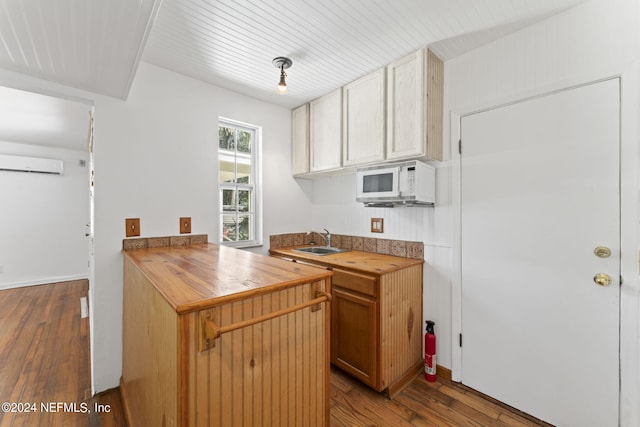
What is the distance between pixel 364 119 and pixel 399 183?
0.69 m

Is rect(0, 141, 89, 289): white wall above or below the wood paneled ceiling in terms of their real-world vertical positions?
below

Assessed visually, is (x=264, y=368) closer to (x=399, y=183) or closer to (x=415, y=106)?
(x=399, y=183)

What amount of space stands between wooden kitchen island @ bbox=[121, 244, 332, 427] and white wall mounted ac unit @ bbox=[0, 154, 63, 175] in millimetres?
4834

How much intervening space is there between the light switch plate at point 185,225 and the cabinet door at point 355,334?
1343 millimetres

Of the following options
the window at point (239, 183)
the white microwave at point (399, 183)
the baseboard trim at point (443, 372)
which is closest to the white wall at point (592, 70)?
the white microwave at point (399, 183)

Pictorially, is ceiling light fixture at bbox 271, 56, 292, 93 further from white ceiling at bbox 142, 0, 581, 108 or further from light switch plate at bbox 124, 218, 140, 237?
light switch plate at bbox 124, 218, 140, 237

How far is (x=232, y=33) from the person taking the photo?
175 centimetres

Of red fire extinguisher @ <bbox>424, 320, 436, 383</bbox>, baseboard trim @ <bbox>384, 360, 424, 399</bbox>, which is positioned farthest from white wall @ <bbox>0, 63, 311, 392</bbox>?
red fire extinguisher @ <bbox>424, 320, 436, 383</bbox>

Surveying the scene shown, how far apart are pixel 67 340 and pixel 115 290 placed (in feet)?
4.59

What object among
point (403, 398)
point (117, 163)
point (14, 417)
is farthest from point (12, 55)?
point (403, 398)

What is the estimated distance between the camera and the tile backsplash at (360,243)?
235 centimetres

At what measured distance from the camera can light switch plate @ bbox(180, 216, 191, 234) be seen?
228 centimetres

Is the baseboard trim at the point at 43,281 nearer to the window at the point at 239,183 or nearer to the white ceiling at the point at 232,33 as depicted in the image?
the window at the point at 239,183

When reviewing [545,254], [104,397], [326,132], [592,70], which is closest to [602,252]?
[545,254]
